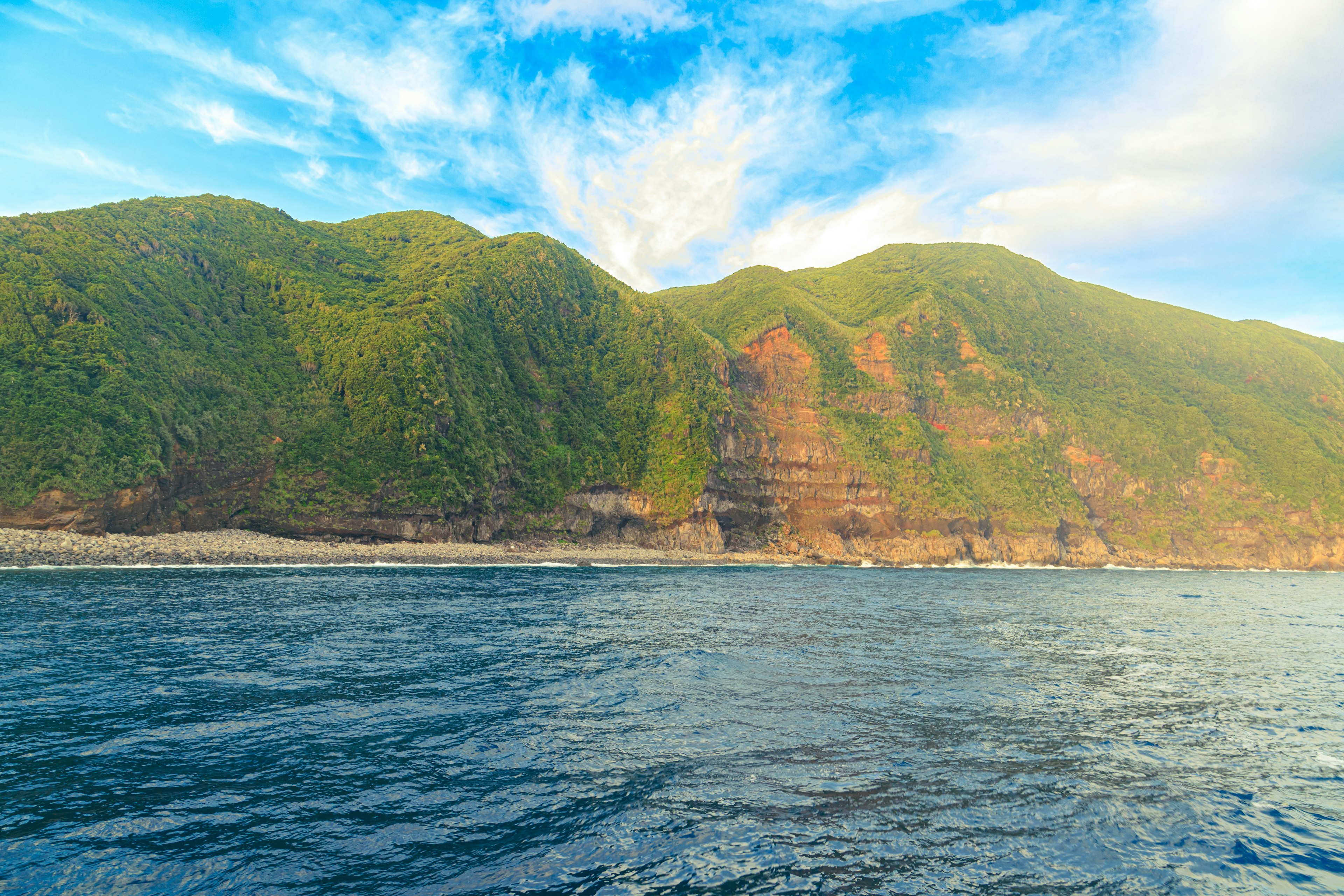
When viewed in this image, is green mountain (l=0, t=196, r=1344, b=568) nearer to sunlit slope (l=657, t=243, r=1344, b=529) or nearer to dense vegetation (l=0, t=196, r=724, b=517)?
dense vegetation (l=0, t=196, r=724, b=517)

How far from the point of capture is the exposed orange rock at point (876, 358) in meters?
163

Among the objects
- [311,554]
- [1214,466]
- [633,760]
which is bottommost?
[311,554]

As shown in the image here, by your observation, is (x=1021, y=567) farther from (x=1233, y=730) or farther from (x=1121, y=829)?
(x=1121, y=829)

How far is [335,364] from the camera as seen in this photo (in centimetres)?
9756

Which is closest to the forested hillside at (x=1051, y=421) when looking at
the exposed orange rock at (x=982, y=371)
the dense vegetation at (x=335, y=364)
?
the exposed orange rock at (x=982, y=371)

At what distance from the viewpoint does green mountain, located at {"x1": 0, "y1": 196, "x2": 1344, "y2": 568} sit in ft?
232

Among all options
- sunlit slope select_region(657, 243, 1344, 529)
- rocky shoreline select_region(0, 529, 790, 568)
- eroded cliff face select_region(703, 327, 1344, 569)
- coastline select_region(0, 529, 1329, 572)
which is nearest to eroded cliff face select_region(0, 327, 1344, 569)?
eroded cliff face select_region(703, 327, 1344, 569)

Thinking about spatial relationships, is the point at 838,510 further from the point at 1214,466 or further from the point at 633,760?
the point at 633,760

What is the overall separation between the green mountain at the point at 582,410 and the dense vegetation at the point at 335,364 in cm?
43

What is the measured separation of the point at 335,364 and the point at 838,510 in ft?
322

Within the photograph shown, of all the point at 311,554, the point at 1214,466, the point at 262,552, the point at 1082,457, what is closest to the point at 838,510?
the point at 1082,457

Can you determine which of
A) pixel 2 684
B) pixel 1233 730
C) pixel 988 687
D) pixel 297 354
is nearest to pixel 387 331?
pixel 297 354

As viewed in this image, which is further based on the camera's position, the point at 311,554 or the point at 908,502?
the point at 908,502

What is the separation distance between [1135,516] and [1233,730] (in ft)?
549
